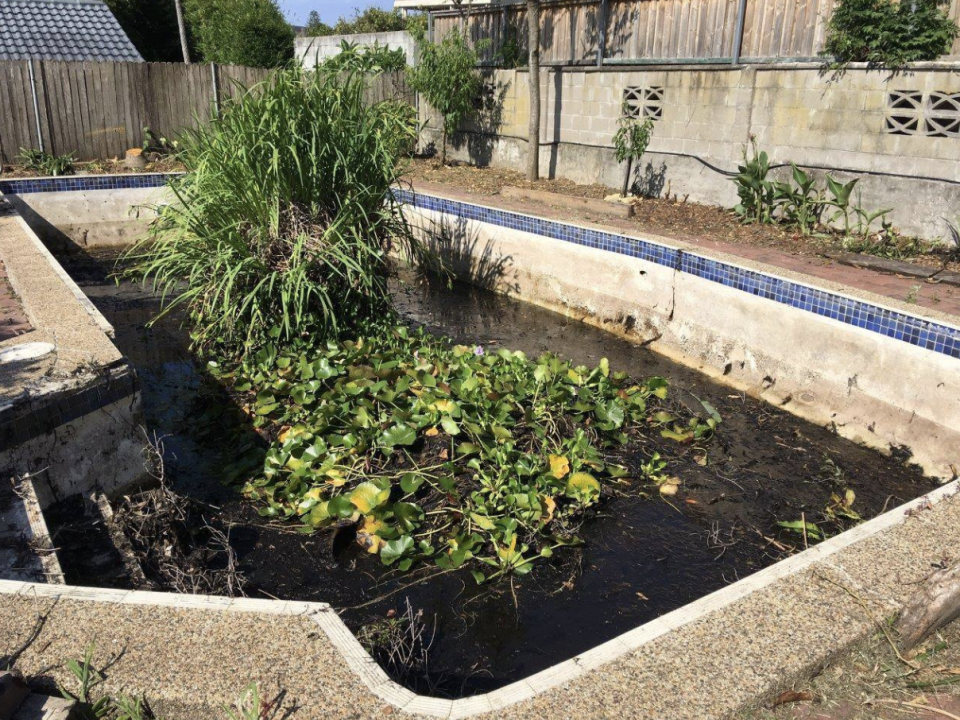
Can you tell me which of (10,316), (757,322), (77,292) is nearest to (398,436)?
(77,292)

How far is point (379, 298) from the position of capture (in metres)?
5.66

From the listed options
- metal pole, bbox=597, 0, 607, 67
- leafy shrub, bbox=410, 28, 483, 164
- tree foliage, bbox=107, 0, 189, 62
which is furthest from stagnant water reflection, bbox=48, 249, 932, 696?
tree foliage, bbox=107, 0, 189, 62

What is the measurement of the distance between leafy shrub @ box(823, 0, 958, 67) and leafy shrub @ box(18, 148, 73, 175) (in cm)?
986

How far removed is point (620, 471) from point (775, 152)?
17.3ft

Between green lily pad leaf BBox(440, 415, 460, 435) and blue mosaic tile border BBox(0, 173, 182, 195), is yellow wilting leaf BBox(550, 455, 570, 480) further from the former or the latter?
blue mosaic tile border BBox(0, 173, 182, 195)

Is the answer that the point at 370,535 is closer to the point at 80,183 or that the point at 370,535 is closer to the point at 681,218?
the point at 681,218

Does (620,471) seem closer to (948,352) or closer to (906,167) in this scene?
(948,352)

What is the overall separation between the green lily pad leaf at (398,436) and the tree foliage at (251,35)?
17360mm

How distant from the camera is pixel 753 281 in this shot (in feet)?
18.0

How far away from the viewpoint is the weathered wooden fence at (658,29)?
8.12 meters

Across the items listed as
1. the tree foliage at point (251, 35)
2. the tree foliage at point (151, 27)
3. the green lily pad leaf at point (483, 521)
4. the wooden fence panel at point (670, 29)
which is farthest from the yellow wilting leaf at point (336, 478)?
the tree foliage at point (151, 27)

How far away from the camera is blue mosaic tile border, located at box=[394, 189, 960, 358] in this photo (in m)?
4.41

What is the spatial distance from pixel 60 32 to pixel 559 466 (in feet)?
49.9

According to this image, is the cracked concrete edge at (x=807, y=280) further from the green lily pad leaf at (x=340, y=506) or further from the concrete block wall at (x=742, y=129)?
the green lily pad leaf at (x=340, y=506)
